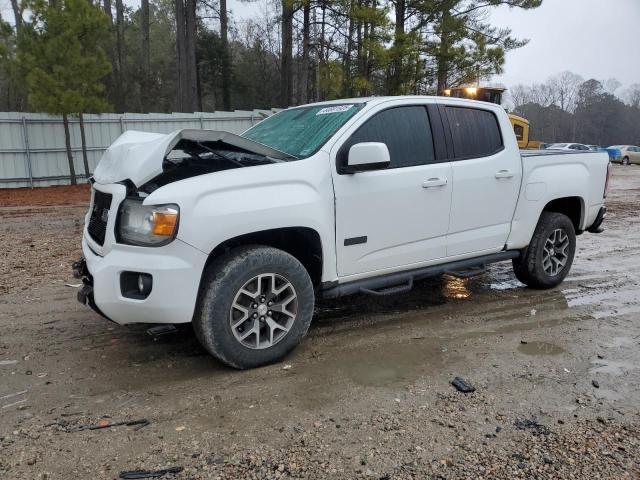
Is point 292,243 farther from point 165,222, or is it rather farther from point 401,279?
point 165,222

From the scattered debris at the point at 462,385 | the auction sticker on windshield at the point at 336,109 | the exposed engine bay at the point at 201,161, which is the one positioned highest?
the auction sticker on windshield at the point at 336,109

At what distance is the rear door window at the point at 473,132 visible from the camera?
15.8ft

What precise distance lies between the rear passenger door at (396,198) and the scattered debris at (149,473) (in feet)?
6.27

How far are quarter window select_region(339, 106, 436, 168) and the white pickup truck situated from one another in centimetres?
1

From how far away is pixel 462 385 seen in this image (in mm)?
3510

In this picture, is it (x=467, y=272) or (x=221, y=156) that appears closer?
(x=221, y=156)

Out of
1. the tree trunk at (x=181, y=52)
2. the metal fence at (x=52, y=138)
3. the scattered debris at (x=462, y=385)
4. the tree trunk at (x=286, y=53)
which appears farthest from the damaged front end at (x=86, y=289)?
the tree trunk at (x=181, y=52)

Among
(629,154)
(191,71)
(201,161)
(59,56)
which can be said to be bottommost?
(629,154)

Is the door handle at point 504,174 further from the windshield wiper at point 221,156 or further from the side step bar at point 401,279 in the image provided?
the windshield wiper at point 221,156

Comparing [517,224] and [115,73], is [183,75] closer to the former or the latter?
[115,73]

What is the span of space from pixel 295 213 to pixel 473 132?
218 cm

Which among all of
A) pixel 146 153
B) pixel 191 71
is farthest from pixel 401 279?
pixel 191 71

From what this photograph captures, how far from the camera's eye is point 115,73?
95.3ft

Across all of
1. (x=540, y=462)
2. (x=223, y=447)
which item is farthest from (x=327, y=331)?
(x=540, y=462)
